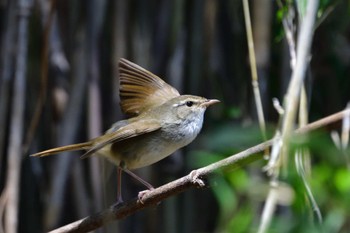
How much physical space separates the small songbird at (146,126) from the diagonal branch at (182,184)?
1.77ft

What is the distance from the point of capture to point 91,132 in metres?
4.25

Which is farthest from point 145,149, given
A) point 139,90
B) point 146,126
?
point 139,90

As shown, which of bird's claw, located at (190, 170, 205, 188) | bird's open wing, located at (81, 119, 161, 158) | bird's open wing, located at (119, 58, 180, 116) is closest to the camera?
bird's claw, located at (190, 170, 205, 188)

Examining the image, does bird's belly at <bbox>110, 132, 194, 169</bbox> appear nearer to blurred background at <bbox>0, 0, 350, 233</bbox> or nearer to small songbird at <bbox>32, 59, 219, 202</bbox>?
small songbird at <bbox>32, 59, 219, 202</bbox>

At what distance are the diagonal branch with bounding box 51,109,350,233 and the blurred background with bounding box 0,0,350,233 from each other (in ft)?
2.96

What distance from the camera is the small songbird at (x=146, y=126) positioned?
3.86m

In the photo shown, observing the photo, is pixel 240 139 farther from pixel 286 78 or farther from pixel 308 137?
pixel 286 78

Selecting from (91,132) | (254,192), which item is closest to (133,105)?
(91,132)

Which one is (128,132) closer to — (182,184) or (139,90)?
(139,90)

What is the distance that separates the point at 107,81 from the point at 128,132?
814 millimetres

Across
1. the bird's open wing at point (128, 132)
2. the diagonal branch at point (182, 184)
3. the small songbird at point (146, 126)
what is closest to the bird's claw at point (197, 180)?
the diagonal branch at point (182, 184)

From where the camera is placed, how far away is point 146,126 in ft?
12.8

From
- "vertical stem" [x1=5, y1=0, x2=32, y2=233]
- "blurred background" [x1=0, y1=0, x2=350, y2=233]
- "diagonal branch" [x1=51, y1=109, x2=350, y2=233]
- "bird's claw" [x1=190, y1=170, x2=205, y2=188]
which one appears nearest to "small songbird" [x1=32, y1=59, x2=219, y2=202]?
"blurred background" [x1=0, y1=0, x2=350, y2=233]

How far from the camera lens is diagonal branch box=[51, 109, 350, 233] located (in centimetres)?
222
